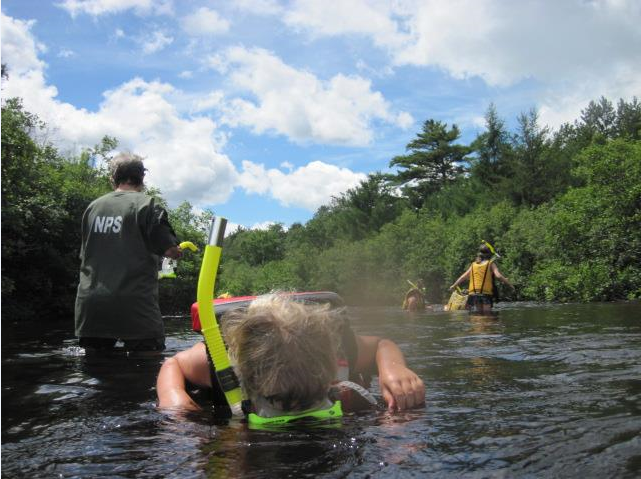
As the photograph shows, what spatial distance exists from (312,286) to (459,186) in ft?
56.1

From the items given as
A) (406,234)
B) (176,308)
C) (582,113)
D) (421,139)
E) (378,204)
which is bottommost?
(176,308)

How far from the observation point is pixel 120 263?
443cm

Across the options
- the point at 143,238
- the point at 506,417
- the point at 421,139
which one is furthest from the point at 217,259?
the point at 421,139

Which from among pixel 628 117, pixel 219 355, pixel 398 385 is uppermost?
pixel 628 117

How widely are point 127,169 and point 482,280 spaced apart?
861 centimetres

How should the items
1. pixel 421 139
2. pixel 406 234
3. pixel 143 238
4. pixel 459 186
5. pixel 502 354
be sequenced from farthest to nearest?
pixel 421 139
pixel 459 186
pixel 406 234
pixel 502 354
pixel 143 238

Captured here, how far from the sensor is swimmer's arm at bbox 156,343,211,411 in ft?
9.40

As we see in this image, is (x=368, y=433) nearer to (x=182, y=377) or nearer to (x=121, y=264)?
(x=182, y=377)

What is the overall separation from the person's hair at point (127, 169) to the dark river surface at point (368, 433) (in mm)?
1421

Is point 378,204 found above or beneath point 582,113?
beneath

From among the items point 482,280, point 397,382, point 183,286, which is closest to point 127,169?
point 397,382

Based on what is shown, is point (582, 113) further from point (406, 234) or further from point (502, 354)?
point (502, 354)

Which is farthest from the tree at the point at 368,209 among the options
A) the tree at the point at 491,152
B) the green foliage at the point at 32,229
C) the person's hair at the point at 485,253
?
the person's hair at the point at 485,253

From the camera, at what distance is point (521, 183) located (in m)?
38.7
